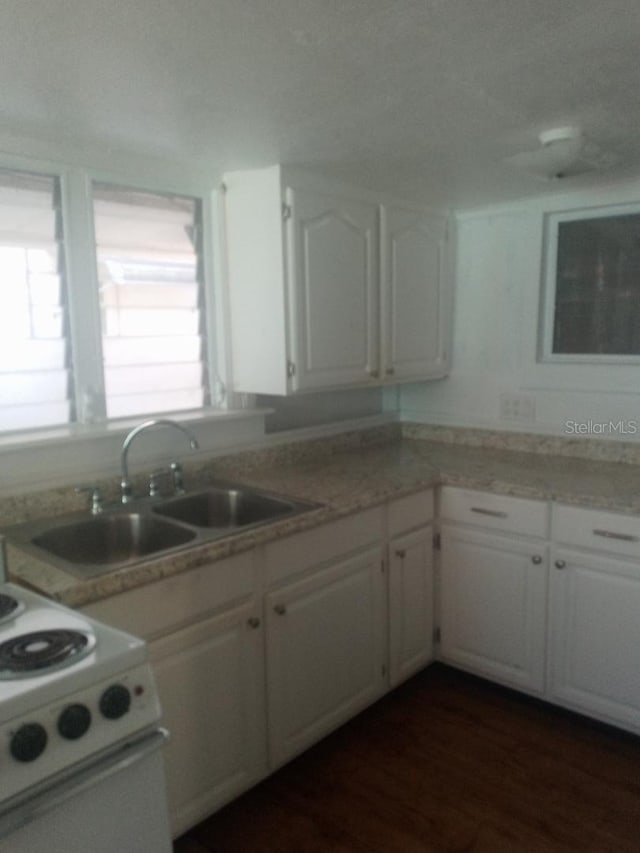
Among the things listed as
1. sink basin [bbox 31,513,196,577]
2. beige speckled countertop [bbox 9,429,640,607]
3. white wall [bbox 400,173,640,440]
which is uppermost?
white wall [bbox 400,173,640,440]

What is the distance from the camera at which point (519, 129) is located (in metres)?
1.89

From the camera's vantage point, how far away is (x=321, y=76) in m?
1.50

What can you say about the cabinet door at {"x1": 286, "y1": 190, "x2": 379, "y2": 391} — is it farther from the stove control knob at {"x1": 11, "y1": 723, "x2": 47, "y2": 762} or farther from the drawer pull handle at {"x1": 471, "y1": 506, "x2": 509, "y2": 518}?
the stove control knob at {"x1": 11, "y1": 723, "x2": 47, "y2": 762}

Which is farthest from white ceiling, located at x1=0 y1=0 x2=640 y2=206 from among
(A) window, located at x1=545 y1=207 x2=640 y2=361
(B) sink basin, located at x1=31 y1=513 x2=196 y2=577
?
(B) sink basin, located at x1=31 y1=513 x2=196 y2=577

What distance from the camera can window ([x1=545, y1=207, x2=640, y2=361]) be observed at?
2670 mm

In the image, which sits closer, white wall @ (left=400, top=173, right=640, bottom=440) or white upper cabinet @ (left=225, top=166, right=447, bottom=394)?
white upper cabinet @ (left=225, top=166, right=447, bottom=394)

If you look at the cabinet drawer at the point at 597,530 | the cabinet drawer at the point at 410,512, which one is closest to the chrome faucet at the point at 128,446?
the cabinet drawer at the point at 410,512

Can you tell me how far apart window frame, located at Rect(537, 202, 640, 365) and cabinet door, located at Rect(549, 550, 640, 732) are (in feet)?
2.99

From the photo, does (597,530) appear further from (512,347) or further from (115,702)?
(115,702)

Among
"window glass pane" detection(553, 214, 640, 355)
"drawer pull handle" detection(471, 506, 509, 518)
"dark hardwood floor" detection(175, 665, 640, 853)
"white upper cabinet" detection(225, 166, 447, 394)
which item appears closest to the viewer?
"dark hardwood floor" detection(175, 665, 640, 853)

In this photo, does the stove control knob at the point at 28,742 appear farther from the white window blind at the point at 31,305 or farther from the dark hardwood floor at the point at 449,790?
the white window blind at the point at 31,305

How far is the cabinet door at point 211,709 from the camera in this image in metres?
1.75

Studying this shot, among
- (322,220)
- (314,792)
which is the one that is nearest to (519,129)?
(322,220)

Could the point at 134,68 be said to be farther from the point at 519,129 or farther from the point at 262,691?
the point at 262,691
